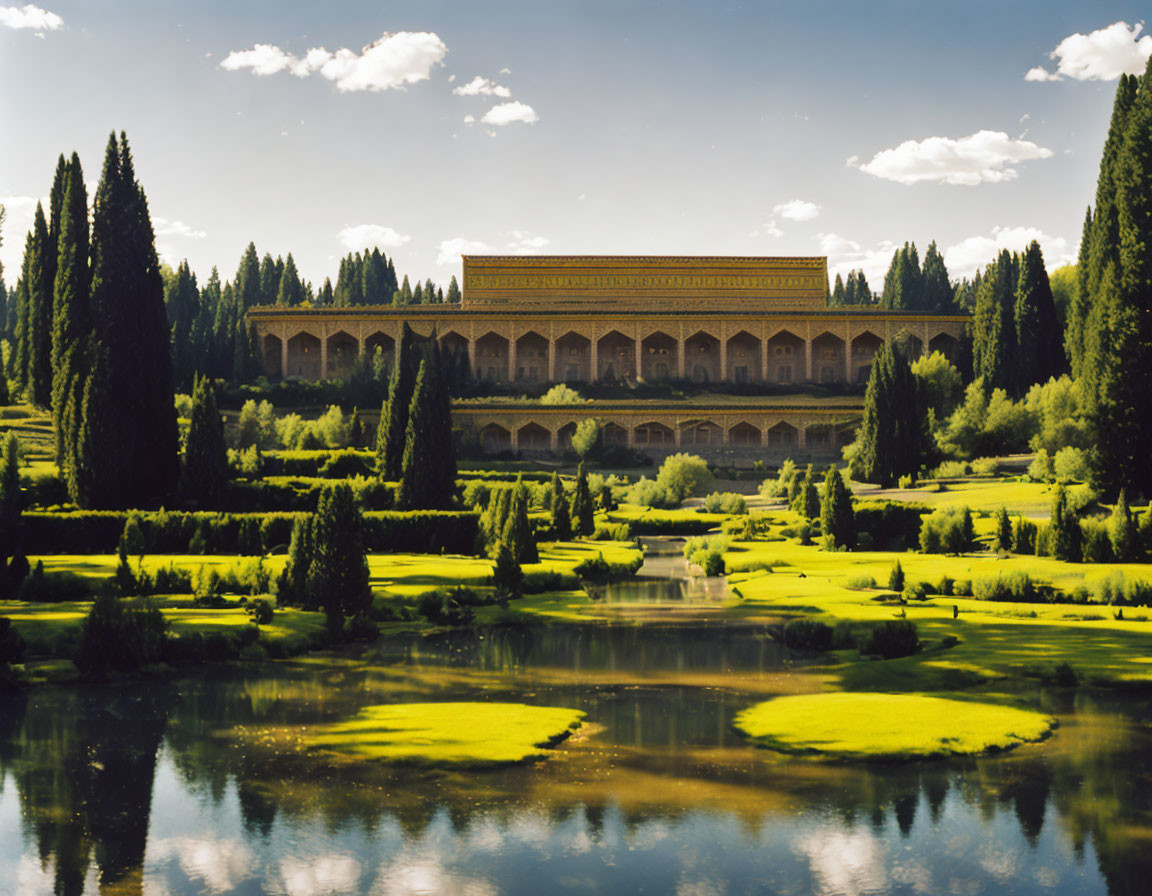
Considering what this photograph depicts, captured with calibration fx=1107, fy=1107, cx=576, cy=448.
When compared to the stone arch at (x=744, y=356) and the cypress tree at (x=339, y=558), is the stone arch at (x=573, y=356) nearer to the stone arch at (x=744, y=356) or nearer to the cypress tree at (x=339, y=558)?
the stone arch at (x=744, y=356)

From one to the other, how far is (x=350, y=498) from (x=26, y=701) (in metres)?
6.52

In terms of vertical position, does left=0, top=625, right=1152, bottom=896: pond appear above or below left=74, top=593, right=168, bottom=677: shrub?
below

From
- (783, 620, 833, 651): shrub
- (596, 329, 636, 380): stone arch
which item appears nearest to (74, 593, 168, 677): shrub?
(783, 620, 833, 651): shrub

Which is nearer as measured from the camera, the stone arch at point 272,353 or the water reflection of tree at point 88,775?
the water reflection of tree at point 88,775

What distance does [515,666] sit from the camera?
16.3 m

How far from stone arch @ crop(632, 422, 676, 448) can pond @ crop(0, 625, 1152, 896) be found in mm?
46577

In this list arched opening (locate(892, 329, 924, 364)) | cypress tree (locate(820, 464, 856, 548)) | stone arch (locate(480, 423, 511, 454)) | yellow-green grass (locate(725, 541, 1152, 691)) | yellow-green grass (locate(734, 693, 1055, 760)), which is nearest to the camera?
yellow-green grass (locate(734, 693, 1055, 760))

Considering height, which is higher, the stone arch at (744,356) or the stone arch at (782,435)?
the stone arch at (744,356)

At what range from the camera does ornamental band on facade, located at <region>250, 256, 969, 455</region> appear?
2813 inches

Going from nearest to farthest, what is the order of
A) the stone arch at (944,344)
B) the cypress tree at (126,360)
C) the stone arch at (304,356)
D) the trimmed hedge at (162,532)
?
the trimmed hedge at (162,532)
the cypress tree at (126,360)
the stone arch at (944,344)
the stone arch at (304,356)

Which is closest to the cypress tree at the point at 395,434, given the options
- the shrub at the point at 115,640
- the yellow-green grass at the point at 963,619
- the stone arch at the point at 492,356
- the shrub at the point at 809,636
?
the yellow-green grass at the point at 963,619

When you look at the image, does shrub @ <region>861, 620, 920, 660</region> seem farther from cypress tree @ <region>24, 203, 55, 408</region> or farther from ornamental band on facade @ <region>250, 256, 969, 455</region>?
ornamental band on facade @ <region>250, 256, 969, 455</region>

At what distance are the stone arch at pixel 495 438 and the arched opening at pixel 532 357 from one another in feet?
46.1

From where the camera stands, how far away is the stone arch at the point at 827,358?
73875 mm
